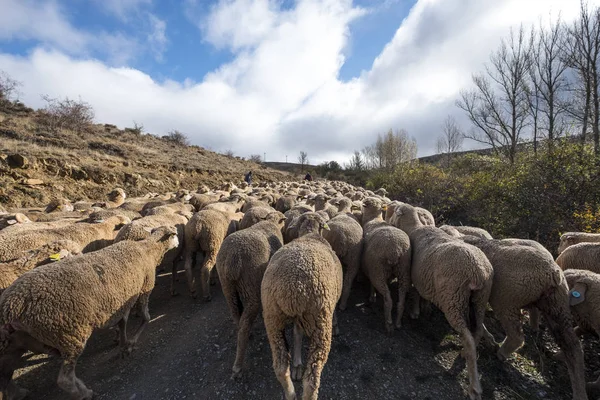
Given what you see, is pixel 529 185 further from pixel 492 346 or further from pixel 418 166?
pixel 418 166

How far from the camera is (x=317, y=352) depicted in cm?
282

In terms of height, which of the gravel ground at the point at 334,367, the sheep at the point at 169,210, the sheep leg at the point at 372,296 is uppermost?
the sheep at the point at 169,210

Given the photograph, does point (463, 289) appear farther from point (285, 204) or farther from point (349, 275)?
point (285, 204)

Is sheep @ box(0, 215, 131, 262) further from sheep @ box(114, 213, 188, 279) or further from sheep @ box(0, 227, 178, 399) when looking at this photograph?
sheep @ box(0, 227, 178, 399)

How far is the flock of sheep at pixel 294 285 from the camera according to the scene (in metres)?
2.81

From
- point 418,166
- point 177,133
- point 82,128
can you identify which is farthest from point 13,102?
point 418,166

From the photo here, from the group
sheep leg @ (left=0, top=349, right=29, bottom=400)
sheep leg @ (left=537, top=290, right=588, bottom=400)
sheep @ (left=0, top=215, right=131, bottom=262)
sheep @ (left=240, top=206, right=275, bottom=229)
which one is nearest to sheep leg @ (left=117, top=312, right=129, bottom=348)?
sheep leg @ (left=0, top=349, right=29, bottom=400)

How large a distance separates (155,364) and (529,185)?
10.9 metres

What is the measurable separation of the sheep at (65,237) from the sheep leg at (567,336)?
7.85 metres

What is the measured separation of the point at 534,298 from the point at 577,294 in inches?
21.4

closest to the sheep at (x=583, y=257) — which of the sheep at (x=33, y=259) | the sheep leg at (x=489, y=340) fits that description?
the sheep leg at (x=489, y=340)

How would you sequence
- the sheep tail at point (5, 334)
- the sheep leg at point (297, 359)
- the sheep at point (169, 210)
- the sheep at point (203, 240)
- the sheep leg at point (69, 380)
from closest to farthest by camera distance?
the sheep tail at point (5, 334), the sheep leg at point (69, 380), the sheep leg at point (297, 359), the sheep at point (203, 240), the sheep at point (169, 210)

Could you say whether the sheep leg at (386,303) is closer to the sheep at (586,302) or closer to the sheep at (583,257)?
the sheep at (586,302)

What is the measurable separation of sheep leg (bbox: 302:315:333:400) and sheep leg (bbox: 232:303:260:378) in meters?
1.07
